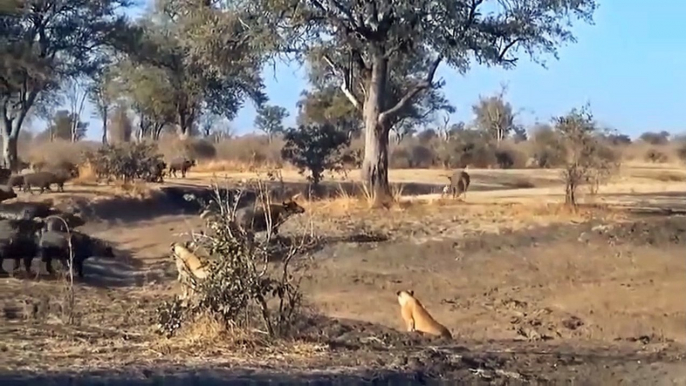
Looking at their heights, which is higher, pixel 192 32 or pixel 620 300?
pixel 192 32

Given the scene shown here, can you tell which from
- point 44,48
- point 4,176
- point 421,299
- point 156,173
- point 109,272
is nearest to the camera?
point 421,299

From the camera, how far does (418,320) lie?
43.9ft

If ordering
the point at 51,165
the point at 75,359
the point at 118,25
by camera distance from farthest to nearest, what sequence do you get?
the point at 118,25 → the point at 51,165 → the point at 75,359

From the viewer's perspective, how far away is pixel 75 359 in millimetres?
9906

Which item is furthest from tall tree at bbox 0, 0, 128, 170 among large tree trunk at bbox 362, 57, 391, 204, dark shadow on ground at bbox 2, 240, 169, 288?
dark shadow on ground at bbox 2, 240, 169, 288

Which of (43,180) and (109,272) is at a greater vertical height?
(43,180)

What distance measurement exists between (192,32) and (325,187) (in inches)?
382

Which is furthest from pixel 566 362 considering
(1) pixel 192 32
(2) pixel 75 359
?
(1) pixel 192 32

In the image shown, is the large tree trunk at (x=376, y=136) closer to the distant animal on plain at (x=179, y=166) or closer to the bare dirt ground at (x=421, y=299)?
the bare dirt ground at (x=421, y=299)

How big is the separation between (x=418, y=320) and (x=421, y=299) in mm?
5200

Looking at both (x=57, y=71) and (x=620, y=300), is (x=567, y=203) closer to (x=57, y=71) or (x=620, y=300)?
(x=620, y=300)

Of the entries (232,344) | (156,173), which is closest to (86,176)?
(156,173)

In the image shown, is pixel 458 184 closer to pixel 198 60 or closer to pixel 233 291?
pixel 198 60

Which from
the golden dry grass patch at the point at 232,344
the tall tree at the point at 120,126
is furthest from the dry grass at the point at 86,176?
the tall tree at the point at 120,126
